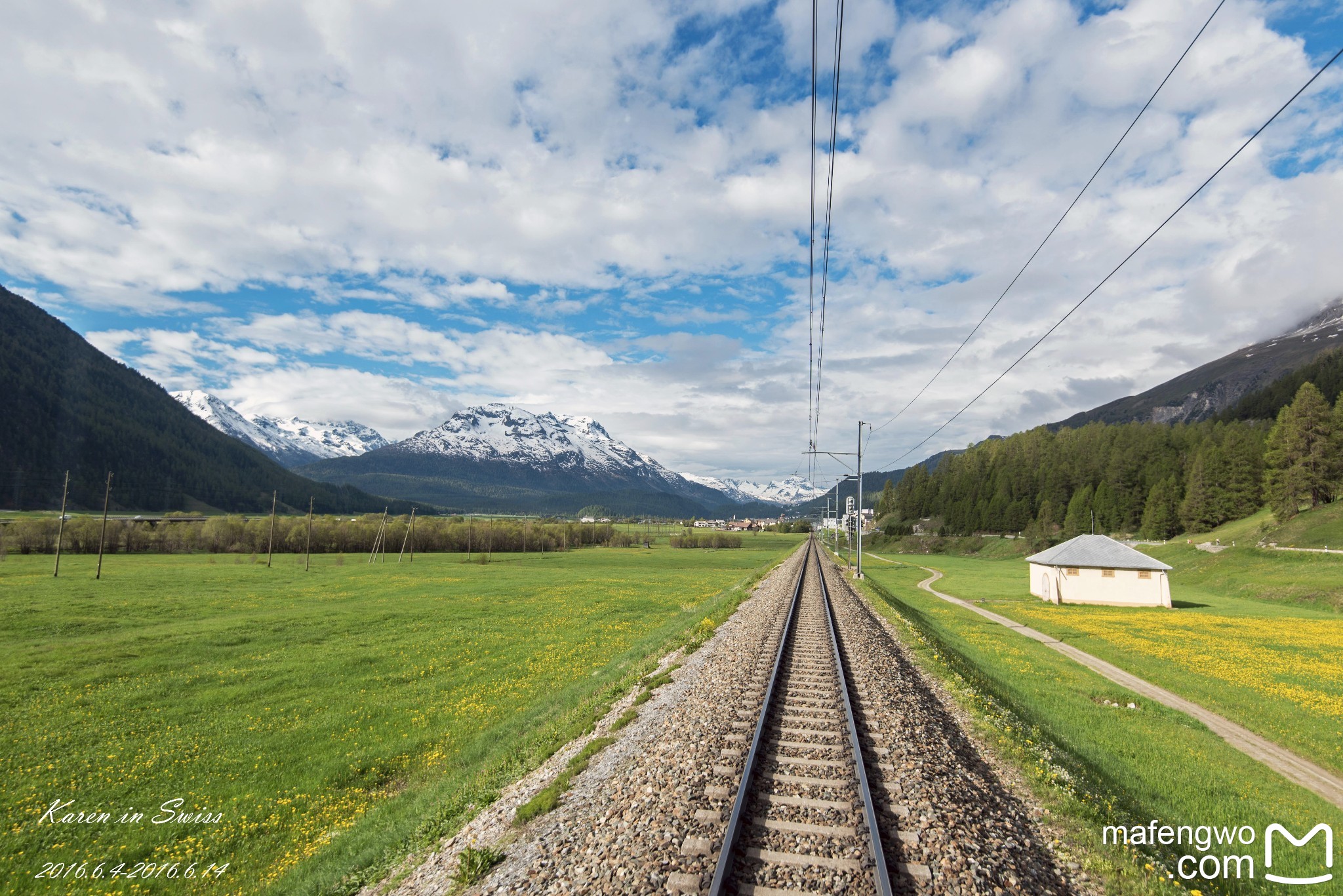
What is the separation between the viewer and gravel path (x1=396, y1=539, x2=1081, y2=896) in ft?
20.8

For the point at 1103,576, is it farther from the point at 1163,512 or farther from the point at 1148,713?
the point at 1163,512

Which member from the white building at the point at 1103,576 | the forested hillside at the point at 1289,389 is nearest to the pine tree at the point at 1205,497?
the forested hillside at the point at 1289,389

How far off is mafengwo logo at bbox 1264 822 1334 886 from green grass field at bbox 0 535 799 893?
38.0ft

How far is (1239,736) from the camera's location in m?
15.3

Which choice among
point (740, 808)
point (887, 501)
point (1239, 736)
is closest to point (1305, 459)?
point (1239, 736)

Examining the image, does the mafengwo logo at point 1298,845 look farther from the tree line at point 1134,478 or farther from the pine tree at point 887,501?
the pine tree at point 887,501

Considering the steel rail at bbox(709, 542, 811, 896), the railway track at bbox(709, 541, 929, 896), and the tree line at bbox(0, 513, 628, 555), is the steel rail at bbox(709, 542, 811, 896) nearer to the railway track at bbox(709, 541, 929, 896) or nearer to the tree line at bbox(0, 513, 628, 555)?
the railway track at bbox(709, 541, 929, 896)

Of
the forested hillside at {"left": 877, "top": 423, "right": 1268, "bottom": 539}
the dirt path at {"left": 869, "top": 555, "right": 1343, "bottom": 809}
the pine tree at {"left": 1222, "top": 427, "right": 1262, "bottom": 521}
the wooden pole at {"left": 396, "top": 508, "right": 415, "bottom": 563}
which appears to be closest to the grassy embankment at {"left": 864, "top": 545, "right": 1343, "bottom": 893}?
the dirt path at {"left": 869, "top": 555, "right": 1343, "bottom": 809}

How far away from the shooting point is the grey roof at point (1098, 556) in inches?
1794

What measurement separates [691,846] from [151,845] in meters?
9.66

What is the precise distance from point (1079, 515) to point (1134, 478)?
11951 millimetres

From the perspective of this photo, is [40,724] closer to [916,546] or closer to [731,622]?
[731,622]

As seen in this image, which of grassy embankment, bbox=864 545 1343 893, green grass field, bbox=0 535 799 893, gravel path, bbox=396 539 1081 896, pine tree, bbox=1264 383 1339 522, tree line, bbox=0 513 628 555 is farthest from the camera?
tree line, bbox=0 513 628 555

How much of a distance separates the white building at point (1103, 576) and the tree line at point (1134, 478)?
4914 centimetres
